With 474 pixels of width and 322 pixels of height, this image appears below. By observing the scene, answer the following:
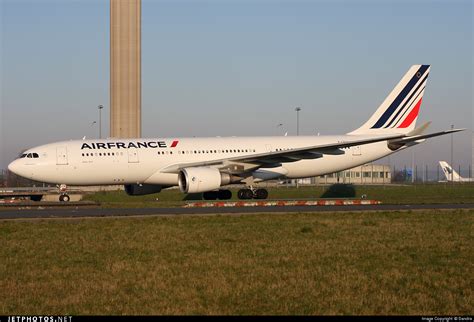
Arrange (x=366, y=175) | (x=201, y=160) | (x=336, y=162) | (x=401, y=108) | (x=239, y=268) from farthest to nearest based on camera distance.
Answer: (x=366, y=175) → (x=401, y=108) → (x=336, y=162) → (x=201, y=160) → (x=239, y=268)

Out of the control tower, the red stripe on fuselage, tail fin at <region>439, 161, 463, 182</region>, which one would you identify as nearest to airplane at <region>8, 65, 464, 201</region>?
the red stripe on fuselage

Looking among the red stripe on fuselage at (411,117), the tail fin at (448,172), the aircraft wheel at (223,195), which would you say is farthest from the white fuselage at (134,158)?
the tail fin at (448,172)

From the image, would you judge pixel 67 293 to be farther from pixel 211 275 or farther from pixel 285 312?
pixel 285 312

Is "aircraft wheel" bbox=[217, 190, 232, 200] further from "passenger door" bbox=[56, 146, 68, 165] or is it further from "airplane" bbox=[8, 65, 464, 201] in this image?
"passenger door" bbox=[56, 146, 68, 165]

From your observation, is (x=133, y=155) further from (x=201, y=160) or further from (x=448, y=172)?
(x=448, y=172)

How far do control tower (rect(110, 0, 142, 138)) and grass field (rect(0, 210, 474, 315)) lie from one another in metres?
58.4

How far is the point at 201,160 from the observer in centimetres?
3900

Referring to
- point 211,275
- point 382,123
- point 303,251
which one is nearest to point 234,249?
point 303,251

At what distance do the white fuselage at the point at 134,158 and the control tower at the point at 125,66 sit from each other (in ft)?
134

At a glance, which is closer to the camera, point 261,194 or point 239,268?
point 239,268

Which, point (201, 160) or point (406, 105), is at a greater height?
point (406, 105)

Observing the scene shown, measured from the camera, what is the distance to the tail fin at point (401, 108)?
4334 centimetres

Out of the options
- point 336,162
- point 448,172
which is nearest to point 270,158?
point 336,162

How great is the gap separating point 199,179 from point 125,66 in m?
47.8
